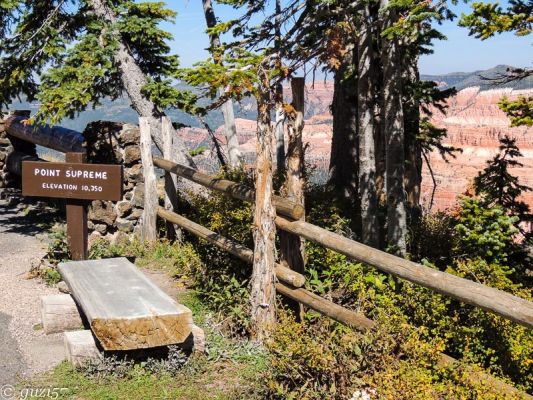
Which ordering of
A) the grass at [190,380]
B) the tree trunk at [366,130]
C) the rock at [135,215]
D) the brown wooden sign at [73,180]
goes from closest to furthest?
the grass at [190,380]
the brown wooden sign at [73,180]
the tree trunk at [366,130]
the rock at [135,215]

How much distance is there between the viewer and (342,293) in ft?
22.5

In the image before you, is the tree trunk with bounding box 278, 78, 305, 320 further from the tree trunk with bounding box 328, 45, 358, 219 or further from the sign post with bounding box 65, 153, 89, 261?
the tree trunk with bounding box 328, 45, 358, 219

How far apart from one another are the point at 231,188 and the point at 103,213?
4.00m

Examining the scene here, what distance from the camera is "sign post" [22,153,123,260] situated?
24.8ft

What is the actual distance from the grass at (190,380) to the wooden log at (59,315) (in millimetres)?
946

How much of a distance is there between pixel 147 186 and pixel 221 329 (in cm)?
433

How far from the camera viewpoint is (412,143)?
10.5 meters

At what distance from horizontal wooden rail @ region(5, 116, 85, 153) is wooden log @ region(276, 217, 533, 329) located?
6.46 meters

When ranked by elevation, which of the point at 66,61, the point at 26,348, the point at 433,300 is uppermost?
the point at 66,61

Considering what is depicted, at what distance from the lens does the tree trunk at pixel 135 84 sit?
37.0 ft

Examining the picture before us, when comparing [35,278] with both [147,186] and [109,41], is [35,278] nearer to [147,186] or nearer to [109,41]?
[147,186]

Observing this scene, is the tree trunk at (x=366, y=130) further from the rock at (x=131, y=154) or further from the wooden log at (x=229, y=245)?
the rock at (x=131, y=154)

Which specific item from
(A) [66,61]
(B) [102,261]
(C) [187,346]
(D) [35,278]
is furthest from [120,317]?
(A) [66,61]

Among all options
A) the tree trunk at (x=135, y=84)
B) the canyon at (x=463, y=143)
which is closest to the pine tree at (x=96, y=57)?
the tree trunk at (x=135, y=84)
